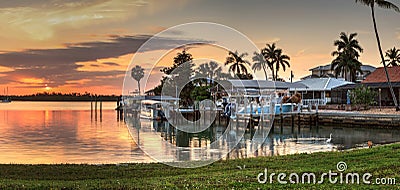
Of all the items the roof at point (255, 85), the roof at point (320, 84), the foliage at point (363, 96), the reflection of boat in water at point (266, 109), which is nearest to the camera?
the reflection of boat in water at point (266, 109)

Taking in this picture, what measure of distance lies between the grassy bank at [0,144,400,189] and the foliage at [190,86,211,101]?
5410 centimetres

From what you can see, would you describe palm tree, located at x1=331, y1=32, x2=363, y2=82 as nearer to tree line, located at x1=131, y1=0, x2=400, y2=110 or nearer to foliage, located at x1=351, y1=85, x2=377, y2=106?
tree line, located at x1=131, y1=0, x2=400, y2=110

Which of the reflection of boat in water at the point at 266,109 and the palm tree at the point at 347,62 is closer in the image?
the reflection of boat in water at the point at 266,109

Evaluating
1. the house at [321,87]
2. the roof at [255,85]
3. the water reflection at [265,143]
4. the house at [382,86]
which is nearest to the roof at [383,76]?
the house at [382,86]

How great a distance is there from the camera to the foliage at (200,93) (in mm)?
71169

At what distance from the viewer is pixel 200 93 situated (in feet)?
236

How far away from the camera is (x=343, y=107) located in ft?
187

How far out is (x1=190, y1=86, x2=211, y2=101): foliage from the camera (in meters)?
71.2

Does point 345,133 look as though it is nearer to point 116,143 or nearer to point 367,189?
point 116,143

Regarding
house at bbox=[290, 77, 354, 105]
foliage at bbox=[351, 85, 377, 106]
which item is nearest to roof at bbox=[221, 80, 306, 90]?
house at bbox=[290, 77, 354, 105]

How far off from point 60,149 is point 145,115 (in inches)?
1571

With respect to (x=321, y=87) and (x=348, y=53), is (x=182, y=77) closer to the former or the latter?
(x=321, y=87)

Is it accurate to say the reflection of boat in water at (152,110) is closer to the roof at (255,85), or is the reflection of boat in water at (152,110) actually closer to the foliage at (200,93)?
the foliage at (200,93)

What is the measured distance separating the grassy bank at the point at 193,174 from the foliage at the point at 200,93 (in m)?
54.1
